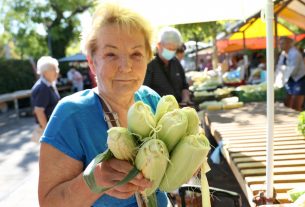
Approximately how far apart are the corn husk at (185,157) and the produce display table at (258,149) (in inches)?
46.1

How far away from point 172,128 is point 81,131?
18.8 inches

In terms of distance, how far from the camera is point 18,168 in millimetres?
6258

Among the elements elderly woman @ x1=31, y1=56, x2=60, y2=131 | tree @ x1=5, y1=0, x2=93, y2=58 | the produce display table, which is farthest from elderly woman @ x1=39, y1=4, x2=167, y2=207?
tree @ x1=5, y1=0, x2=93, y2=58

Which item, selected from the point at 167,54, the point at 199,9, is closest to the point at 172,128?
the point at 199,9

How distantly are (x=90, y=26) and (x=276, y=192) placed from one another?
5.02ft

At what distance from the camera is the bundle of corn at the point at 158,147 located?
109 cm

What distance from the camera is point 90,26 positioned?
1.60m

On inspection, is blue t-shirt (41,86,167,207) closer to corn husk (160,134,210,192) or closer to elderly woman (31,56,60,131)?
corn husk (160,134,210,192)

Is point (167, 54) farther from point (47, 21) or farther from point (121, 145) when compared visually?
point (47, 21)

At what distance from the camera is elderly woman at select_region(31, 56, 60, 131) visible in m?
5.05

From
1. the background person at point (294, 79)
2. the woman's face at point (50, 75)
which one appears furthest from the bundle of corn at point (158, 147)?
the background person at point (294, 79)

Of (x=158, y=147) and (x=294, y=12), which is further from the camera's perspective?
(x=294, y=12)

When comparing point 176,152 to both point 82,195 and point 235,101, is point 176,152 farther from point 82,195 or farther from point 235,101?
point 235,101

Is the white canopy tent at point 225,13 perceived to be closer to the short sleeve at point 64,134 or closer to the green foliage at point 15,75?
the short sleeve at point 64,134
